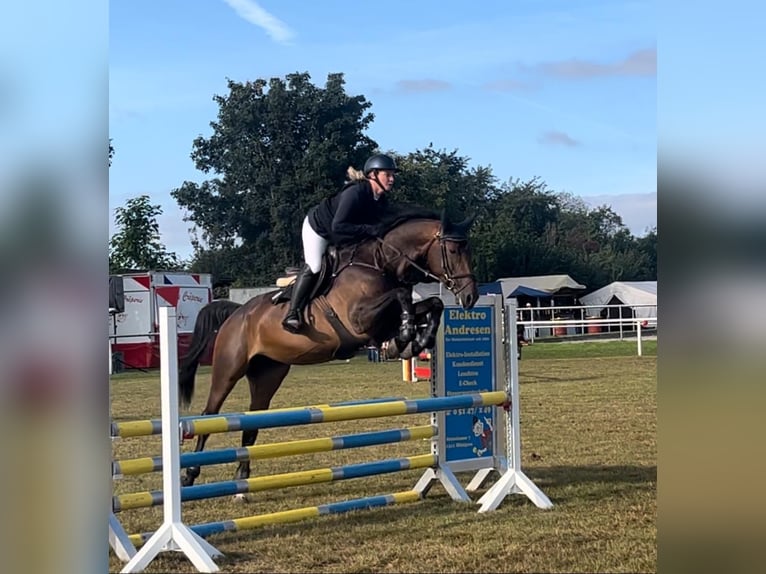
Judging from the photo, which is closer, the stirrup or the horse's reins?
the horse's reins

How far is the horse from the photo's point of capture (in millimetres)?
5078

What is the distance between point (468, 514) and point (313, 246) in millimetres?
1929

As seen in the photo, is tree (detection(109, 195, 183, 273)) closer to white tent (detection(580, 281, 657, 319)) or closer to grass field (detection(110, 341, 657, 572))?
grass field (detection(110, 341, 657, 572))

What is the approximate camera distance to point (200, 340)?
6.05 metres

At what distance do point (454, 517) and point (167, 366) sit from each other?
197 centimetres

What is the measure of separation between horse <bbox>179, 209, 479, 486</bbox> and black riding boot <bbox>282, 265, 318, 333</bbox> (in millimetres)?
47

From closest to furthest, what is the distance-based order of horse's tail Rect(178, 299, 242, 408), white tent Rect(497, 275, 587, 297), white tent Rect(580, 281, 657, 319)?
horse's tail Rect(178, 299, 242, 408), white tent Rect(580, 281, 657, 319), white tent Rect(497, 275, 587, 297)

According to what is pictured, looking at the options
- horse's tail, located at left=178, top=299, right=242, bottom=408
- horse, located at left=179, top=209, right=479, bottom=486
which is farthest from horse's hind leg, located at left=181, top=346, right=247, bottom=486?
horse's tail, located at left=178, top=299, right=242, bottom=408

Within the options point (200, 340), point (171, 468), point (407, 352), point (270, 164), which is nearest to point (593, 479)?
point (407, 352)

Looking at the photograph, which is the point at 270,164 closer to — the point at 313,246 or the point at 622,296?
the point at 622,296
